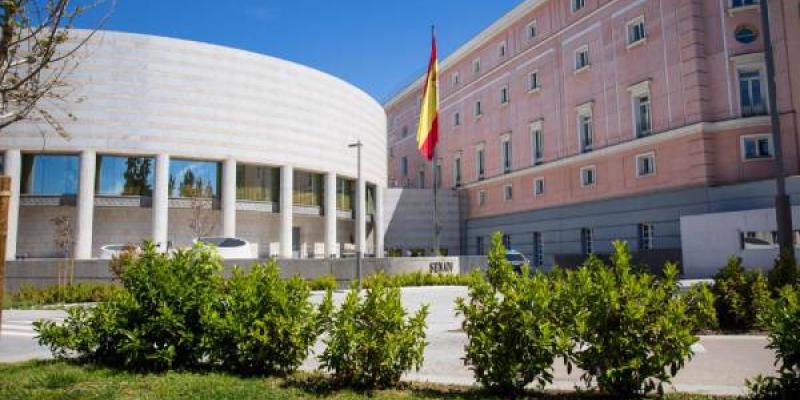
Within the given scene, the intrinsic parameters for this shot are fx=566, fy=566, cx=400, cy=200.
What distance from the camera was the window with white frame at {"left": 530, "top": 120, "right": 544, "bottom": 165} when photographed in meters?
42.3

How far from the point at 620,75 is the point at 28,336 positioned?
32842 millimetres

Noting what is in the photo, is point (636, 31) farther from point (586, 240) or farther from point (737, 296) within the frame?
point (737, 296)

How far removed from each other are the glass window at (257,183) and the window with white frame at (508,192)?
721 inches

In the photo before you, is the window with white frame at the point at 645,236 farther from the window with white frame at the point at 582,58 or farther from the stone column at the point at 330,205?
the stone column at the point at 330,205

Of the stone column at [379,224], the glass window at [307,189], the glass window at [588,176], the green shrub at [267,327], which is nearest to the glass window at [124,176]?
the glass window at [307,189]

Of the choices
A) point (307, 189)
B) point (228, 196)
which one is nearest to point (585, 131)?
point (307, 189)

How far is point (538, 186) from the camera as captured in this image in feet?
140

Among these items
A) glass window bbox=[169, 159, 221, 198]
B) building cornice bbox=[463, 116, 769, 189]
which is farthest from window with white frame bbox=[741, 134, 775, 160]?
glass window bbox=[169, 159, 221, 198]

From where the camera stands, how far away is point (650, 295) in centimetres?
666

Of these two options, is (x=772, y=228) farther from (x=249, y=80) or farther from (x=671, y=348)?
(x=249, y=80)

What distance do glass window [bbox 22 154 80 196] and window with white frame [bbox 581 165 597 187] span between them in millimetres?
32302

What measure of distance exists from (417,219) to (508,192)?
10.1 meters

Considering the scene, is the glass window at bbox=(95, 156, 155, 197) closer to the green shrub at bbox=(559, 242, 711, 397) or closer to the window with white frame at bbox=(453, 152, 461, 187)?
the window with white frame at bbox=(453, 152, 461, 187)

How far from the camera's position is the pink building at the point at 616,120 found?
93.3 ft
